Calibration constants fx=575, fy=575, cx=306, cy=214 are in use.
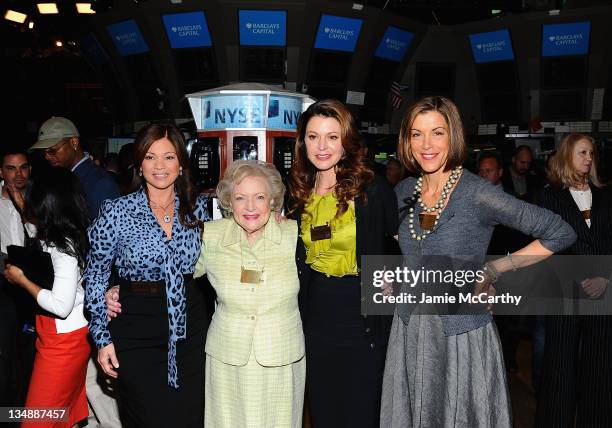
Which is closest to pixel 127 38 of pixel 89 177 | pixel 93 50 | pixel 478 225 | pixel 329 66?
pixel 93 50

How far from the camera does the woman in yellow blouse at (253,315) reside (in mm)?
2350

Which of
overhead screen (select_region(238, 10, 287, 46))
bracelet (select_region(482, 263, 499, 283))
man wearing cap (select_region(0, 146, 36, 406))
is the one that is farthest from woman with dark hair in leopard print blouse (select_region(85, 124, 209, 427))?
overhead screen (select_region(238, 10, 287, 46))

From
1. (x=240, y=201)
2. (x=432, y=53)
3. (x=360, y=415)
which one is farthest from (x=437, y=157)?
(x=432, y=53)

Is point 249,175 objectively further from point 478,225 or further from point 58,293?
point 58,293

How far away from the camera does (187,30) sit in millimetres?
15555

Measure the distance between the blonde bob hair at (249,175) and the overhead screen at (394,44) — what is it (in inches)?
582

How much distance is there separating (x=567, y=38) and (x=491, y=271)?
54.3 ft

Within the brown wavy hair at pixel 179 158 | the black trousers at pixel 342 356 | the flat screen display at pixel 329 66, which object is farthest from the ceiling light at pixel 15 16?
the black trousers at pixel 342 356

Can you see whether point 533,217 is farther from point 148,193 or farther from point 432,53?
point 432,53

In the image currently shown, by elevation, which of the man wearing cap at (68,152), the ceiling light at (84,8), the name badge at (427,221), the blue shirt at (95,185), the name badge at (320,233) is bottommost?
the name badge at (320,233)

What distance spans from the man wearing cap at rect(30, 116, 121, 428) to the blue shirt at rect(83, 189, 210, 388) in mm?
1131

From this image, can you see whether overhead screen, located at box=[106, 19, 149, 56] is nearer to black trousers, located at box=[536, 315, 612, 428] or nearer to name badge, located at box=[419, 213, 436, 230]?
black trousers, located at box=[536, 315, 612, 428]

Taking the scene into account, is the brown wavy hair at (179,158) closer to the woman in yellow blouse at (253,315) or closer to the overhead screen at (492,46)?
the woman in yellow blouse at (253,315)

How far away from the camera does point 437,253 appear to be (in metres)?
2.36
